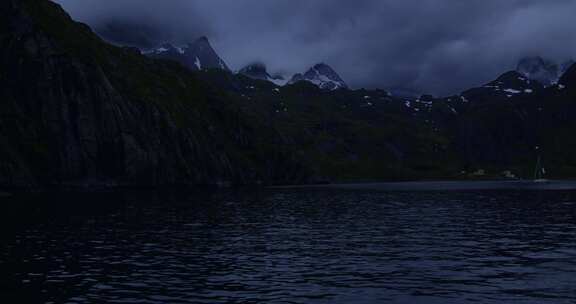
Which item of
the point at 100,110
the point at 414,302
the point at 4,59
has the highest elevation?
the point at 4,59

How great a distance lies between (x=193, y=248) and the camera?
48500 millimetres

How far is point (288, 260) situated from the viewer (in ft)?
139

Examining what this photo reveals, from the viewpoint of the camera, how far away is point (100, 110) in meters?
185

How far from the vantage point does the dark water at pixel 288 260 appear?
101 feet

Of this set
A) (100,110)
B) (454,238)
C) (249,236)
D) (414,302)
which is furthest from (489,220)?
(100,110)

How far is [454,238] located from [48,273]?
1469 inches

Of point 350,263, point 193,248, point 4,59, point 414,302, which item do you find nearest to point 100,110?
point 4,59

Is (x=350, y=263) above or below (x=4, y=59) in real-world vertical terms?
below

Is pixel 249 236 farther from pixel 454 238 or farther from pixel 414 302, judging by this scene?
pixel 414 302

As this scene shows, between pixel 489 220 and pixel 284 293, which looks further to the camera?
pixel 489 220

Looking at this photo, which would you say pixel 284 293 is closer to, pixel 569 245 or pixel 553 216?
pixel 569 245

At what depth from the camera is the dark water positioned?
3081cm

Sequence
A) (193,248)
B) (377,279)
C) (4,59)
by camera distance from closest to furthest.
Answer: (377,279), (193,248), (4,59)

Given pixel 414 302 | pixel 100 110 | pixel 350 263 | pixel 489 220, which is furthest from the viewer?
pixel 100 110
